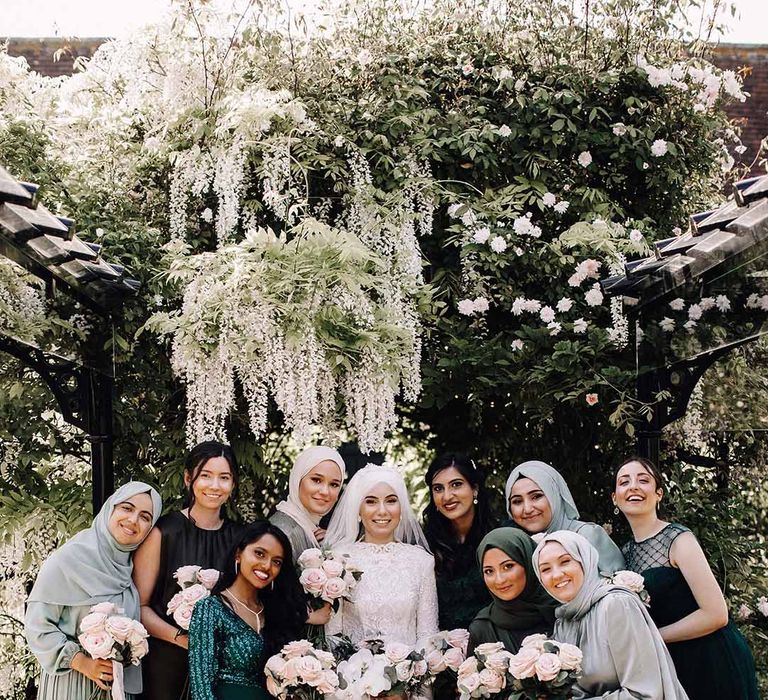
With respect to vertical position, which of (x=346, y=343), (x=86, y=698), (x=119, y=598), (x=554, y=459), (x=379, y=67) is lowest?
(x=86, y=698)

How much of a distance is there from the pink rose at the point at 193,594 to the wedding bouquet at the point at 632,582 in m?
1.57

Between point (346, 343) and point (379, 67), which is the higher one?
point (379, 67)

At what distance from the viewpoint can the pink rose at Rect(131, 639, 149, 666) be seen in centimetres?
384

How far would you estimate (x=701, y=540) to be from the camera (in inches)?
239

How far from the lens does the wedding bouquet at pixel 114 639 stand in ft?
12.4

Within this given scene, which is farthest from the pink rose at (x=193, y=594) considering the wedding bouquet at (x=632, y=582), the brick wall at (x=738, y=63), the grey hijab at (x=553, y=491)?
the brick wall at (x=738, y=63)

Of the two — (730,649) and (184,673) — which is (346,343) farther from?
(730,649)

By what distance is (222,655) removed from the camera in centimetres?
375

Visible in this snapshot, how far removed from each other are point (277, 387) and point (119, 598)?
1.18 m

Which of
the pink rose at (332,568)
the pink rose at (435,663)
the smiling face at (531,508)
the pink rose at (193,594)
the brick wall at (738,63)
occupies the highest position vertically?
the brick wall at (738,63)

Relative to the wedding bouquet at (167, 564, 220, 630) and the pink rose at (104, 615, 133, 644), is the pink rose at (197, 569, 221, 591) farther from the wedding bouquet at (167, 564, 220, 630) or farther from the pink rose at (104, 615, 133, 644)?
the pink rose at (104, 615, 133, 644)

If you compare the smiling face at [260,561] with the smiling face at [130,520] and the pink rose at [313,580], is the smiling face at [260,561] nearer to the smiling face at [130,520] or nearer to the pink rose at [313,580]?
the pink rose at [313,580]

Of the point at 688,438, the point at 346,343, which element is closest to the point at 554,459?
the point at 688,438

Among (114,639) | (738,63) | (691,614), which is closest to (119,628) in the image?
(114,639)
